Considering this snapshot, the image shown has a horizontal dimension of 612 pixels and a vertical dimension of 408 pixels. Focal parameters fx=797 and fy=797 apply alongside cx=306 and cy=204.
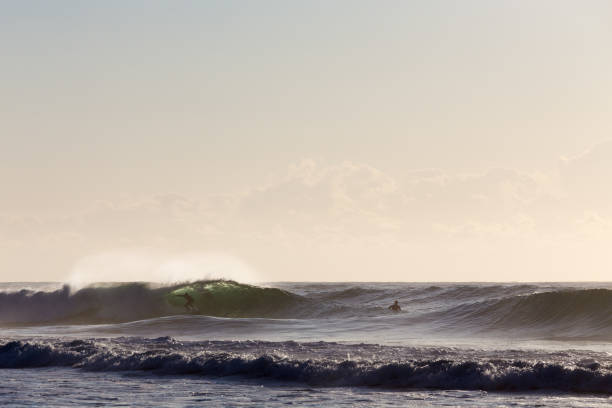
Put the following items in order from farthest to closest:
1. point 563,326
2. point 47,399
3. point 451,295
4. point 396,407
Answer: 1. point 451,295
2. point 563,326
3. point 47,399
4. point 396,407

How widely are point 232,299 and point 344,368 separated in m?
28.0

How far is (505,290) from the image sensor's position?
47.5 m

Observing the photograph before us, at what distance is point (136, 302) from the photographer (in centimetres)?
4453

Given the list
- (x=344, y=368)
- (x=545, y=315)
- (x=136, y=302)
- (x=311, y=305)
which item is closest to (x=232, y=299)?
(x=311, y=305)

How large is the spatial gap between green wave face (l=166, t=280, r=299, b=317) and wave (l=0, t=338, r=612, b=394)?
69.4ft

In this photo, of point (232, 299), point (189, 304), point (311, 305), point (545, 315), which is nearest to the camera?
point (545, 315)

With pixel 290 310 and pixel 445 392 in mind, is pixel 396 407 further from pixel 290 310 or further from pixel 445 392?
pixel 290 310

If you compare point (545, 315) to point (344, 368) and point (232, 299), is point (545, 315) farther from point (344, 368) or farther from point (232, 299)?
point (232, 299)

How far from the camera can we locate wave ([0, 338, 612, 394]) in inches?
612

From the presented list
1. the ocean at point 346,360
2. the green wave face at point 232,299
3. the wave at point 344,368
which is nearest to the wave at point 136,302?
the green wave face at point 232,299

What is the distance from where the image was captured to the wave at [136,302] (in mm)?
42650

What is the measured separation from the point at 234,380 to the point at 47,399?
4.13 meters

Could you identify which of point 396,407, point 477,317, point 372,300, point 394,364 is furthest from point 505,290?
point 396,407

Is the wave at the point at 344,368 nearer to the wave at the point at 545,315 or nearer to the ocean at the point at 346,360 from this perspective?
the ocean at the point at 346,360
